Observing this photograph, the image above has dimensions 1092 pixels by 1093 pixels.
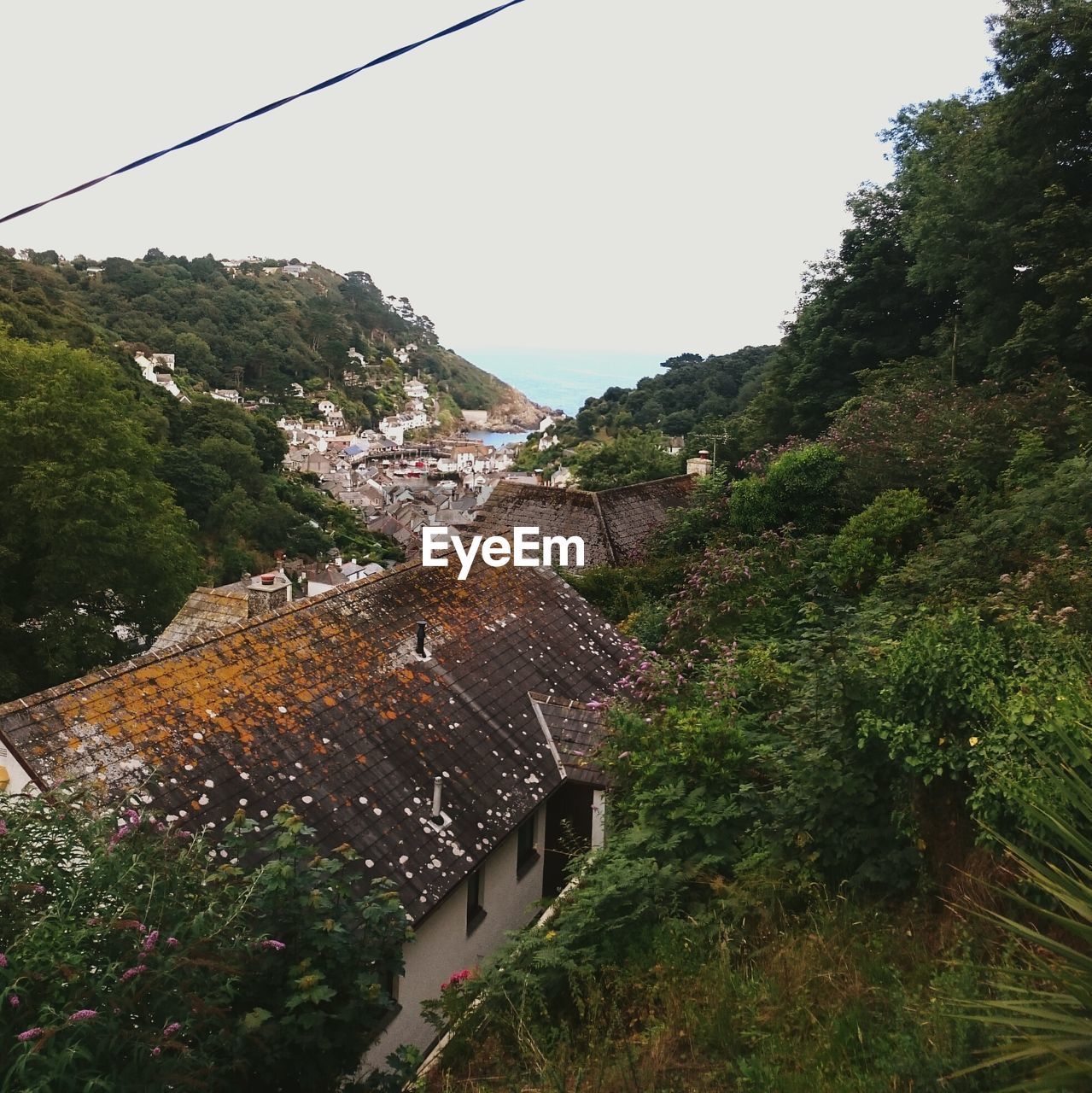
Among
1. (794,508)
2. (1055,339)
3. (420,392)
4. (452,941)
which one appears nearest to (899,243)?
(1055,339)

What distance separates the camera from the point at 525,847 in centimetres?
1084

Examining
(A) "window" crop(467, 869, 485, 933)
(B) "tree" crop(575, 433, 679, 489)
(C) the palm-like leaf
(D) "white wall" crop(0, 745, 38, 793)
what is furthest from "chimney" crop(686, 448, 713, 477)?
(C) the palm-like leaf

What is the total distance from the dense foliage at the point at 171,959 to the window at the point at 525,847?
5.24 meters

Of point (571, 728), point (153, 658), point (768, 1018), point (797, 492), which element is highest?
point (797, 492)

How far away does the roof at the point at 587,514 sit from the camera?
22.1 m

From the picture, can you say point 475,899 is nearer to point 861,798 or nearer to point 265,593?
point 861,798

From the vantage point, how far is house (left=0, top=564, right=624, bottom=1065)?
7.98 metres

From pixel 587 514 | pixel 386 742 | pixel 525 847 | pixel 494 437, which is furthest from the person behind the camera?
pixel 494 437

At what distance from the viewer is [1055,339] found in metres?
14.4

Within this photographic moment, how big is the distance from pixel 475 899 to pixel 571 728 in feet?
9.30

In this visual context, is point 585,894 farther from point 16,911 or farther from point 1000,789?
point 16,911

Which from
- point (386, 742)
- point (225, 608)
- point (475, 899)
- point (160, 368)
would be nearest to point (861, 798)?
point (475, 899)

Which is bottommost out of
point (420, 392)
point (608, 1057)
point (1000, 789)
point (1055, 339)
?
point (608, 1057)

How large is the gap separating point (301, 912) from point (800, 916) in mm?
3267
